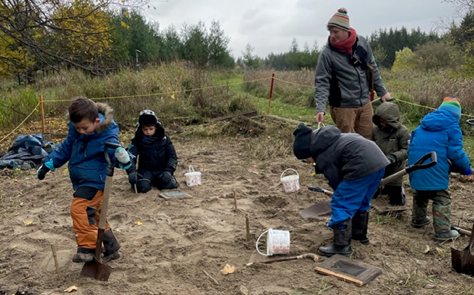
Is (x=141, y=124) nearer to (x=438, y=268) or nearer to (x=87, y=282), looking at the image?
(x=87, y=282)

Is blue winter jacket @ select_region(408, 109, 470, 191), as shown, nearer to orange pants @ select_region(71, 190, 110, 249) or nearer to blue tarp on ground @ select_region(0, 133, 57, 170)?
orange pants @ select_region(71, 190, 110, 249)

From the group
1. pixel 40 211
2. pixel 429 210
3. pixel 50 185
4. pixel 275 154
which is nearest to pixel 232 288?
pixel 429 210

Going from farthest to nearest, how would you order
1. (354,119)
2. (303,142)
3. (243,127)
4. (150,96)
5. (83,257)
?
1. (150,96)
2. (243,127)
3. (354,119)
4. (303,142)
5. (83,257)

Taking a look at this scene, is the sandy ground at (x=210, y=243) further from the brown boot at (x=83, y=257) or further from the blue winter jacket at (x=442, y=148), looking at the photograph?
the blue winter jacket at (x=442, y=148)

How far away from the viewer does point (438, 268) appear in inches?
135

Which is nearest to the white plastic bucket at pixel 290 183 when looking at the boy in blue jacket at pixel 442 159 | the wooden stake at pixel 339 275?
the boy in blue jacket at pixel 442 159

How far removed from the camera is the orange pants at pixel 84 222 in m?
3.48

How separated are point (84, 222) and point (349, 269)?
218 centimetres

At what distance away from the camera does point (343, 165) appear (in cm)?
361

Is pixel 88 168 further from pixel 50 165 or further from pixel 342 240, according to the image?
pixel 342 240

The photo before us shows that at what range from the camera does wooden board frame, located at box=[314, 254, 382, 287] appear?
316cm

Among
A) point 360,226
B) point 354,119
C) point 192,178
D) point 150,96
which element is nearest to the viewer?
point 360,226

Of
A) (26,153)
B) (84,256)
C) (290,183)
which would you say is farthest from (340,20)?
(26,153)

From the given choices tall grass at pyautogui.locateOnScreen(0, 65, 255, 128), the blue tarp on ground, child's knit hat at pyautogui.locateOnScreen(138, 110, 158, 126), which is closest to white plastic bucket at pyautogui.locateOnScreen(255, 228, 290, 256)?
child's knit hat at pyautogui.locateOnScreen(138, 110, 158, 126)
